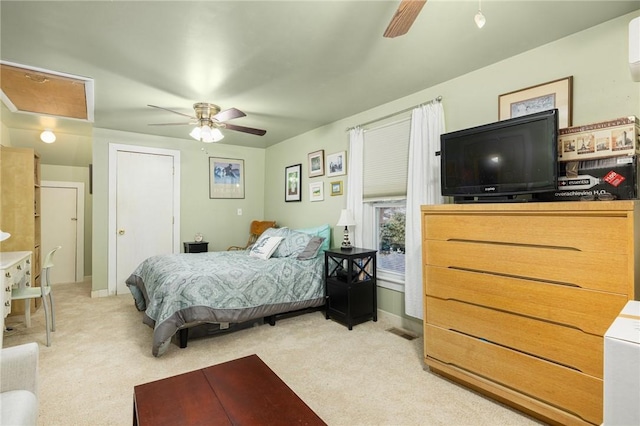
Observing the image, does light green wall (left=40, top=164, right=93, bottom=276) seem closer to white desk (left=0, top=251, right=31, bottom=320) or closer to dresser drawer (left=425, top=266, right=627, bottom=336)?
white desk (left=0, top=251, right=31, bottom=320)

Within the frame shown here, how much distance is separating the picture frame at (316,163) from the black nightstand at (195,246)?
2.10 meters

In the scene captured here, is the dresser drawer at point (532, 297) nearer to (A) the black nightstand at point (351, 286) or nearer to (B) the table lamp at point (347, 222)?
(A) the black nightstand at point (351, 286)

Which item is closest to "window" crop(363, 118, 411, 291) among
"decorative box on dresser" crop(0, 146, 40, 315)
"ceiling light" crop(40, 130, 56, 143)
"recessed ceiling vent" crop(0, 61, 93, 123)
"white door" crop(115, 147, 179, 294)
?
"recessed ceiling vent" crop(0, 61, 93, 123)

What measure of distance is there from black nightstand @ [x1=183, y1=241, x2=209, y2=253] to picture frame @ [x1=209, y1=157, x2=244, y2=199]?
87 cm

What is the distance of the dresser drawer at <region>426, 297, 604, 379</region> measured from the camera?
5.22 ft

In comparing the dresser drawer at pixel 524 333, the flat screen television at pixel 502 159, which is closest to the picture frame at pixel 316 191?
the flat screen television at pixel 502 159

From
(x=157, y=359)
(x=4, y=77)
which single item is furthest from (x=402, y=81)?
(x=4, y=77)

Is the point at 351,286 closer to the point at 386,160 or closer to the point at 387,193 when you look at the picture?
the point at 387,193

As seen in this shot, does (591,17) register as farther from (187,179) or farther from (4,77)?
(187,179)

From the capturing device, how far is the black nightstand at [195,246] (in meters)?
4.84

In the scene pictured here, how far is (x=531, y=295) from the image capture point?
5.91ft

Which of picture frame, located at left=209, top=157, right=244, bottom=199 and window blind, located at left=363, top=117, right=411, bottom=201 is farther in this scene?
picture frame, located at left=209, top=157, right=244, bottom=199

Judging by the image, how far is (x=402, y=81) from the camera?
113 inches

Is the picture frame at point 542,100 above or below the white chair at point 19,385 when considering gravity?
above
